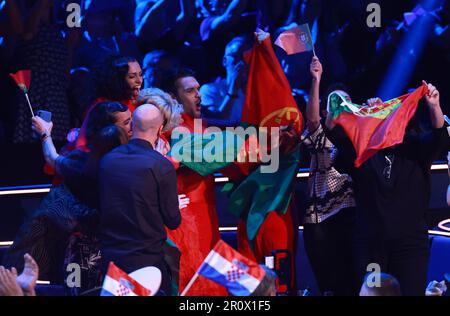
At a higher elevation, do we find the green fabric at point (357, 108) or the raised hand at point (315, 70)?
the raised hand at point (315, 70)

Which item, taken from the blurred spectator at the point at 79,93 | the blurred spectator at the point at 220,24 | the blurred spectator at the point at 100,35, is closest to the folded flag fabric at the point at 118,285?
the blurred spectator at the point at 79,93

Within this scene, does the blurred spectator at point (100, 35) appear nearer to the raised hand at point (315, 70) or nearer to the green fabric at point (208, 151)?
the green fabric at point (208, 151)

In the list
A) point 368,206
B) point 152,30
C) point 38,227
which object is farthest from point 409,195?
point 152,30

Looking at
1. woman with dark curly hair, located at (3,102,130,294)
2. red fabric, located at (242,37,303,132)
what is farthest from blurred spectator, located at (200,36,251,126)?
woman with dark curly hair, located at (3,102,130,294)

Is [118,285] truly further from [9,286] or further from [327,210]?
[327,210]

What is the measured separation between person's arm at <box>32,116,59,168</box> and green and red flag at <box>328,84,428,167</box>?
4.92ft

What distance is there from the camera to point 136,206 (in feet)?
14.1

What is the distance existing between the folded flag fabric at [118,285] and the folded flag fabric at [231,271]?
283 mm

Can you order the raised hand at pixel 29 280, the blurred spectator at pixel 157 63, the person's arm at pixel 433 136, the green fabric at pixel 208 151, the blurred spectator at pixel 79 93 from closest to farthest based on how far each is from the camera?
the raised hand at pixel 29 280 → the person's arm at pixel 433 136 → the green fabric at pixel 208 151 → the blurred spectator at pixel 79 93 → the blurred spectator at pixel 157 63

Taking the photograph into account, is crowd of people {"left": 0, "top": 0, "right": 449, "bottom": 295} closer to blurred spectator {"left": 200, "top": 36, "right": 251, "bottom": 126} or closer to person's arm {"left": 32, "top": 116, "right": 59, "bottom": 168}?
person's arm {"left": 32, "top": 116, "right": 59, "bottom": 168}

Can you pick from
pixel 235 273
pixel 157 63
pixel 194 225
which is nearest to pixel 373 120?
pixel 194 225

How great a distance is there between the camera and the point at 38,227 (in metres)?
5.20

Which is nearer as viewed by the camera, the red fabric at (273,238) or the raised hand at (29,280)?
the raised hand at (29,280)

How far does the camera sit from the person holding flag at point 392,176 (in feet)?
15.6
